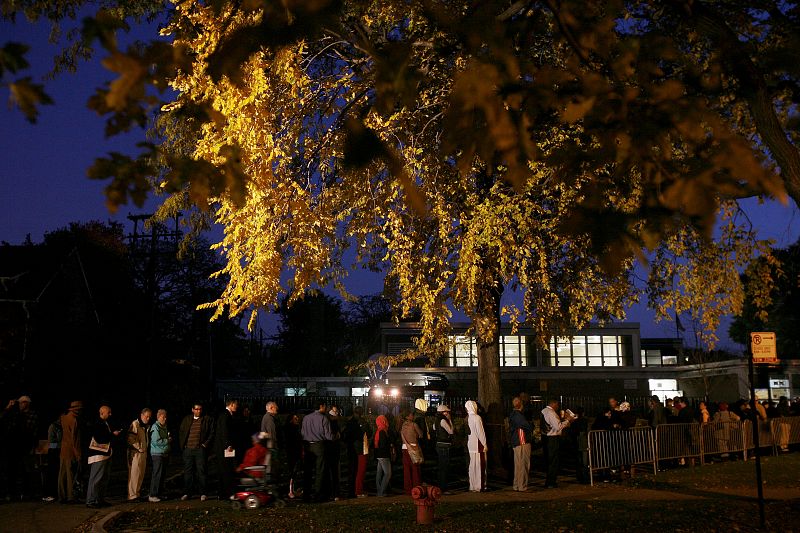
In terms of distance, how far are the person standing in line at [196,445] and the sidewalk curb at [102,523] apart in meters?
2.02

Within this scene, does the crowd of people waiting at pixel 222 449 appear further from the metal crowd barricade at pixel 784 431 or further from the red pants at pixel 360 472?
the metal crowd barricade at pixel 784 431

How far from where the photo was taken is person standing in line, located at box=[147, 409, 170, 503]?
14500mm

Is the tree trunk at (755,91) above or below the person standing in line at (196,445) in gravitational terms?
above

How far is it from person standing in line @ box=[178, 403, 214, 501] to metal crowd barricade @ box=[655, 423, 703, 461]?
1001cm

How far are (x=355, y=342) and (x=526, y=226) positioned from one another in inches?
2607

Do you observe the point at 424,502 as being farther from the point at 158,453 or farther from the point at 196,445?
the point at 158,453

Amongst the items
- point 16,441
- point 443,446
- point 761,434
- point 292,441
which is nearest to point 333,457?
point 292,441

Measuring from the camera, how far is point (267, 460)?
1310cm

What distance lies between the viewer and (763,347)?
444 inches

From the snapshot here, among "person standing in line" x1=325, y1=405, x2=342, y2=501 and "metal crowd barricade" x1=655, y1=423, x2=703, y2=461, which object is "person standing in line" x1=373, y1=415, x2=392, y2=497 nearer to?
"person standing in line" x1=325, y1=405, x2=342, y2=501

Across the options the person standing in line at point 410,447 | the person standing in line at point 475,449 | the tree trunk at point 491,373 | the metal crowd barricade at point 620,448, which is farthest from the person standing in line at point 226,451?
the metal crowd barricade at point 620,448

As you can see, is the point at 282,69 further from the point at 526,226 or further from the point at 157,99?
the point at 157,99

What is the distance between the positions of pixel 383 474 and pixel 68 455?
5.61 m

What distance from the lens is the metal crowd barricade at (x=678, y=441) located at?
1848cm
